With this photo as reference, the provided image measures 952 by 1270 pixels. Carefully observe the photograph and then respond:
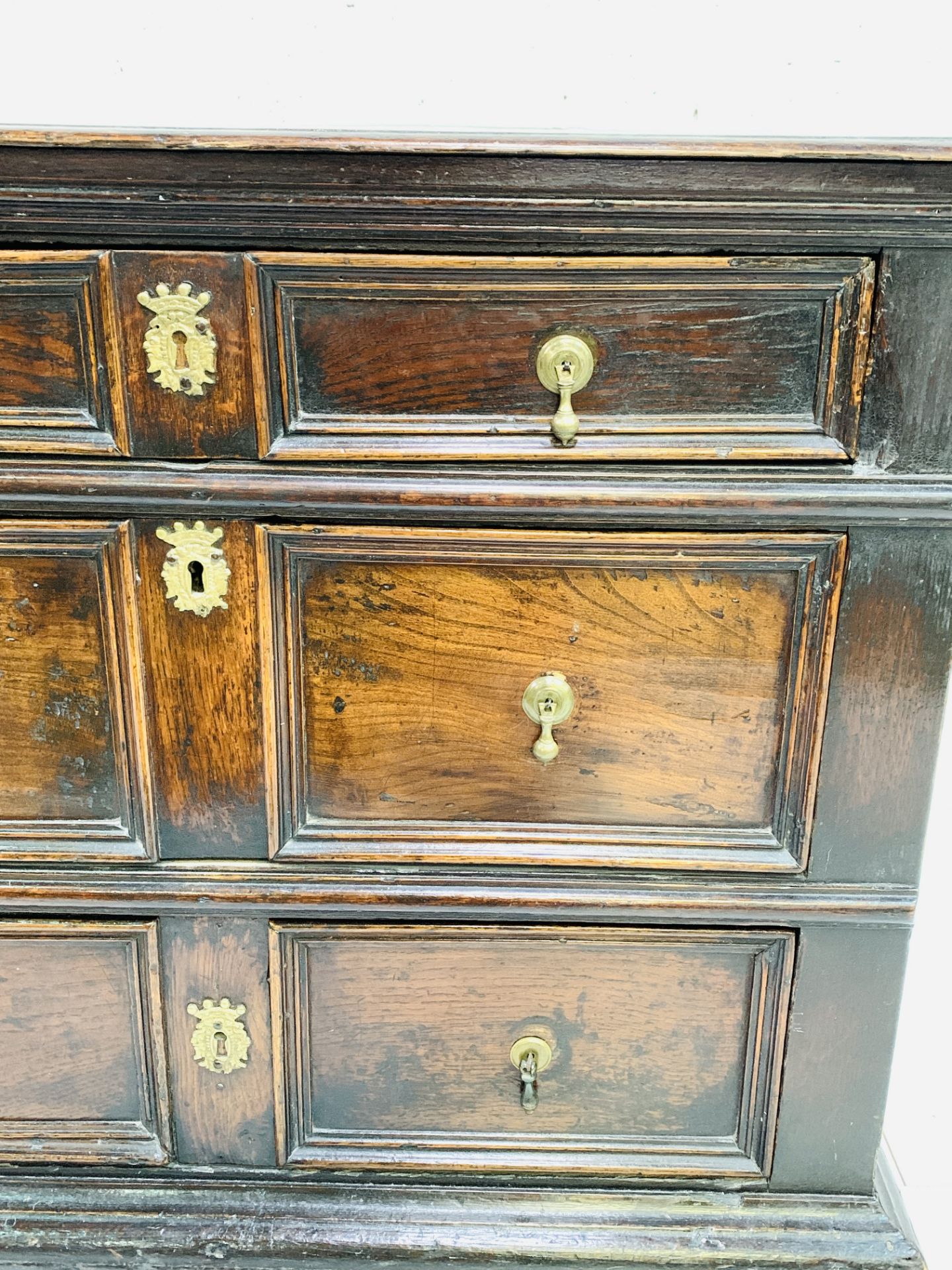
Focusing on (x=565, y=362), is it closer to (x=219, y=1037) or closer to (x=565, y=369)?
(x=565, y=369)

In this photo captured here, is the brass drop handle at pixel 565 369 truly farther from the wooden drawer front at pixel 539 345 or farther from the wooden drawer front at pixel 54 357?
the wooden drawer front at pixel 54 357

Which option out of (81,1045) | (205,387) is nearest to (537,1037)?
(81,1045)

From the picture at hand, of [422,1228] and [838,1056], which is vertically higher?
[838,1056]

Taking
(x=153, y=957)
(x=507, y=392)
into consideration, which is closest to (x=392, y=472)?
(x=507, y=392)

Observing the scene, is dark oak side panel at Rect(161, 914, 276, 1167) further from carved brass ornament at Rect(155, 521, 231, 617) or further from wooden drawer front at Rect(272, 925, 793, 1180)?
carved brass ornament at Rect(155, 521, 231, 617)

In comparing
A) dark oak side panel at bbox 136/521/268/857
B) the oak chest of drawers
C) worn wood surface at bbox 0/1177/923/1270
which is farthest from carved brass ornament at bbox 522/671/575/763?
worn wood surface at bbox 0/1177/923/1270

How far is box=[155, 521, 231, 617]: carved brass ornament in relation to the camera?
0.90 metres

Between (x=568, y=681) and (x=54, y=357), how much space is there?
489 mm

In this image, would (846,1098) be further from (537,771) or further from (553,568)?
(553,568)

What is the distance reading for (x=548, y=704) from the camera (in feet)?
3.09

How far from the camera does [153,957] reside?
3.31 ft

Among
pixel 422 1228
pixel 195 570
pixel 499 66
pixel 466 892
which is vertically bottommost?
pixel 422 1228

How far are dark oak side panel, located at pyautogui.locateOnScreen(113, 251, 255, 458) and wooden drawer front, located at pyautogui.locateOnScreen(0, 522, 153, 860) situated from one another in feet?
0.30

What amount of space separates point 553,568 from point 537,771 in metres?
0.18
